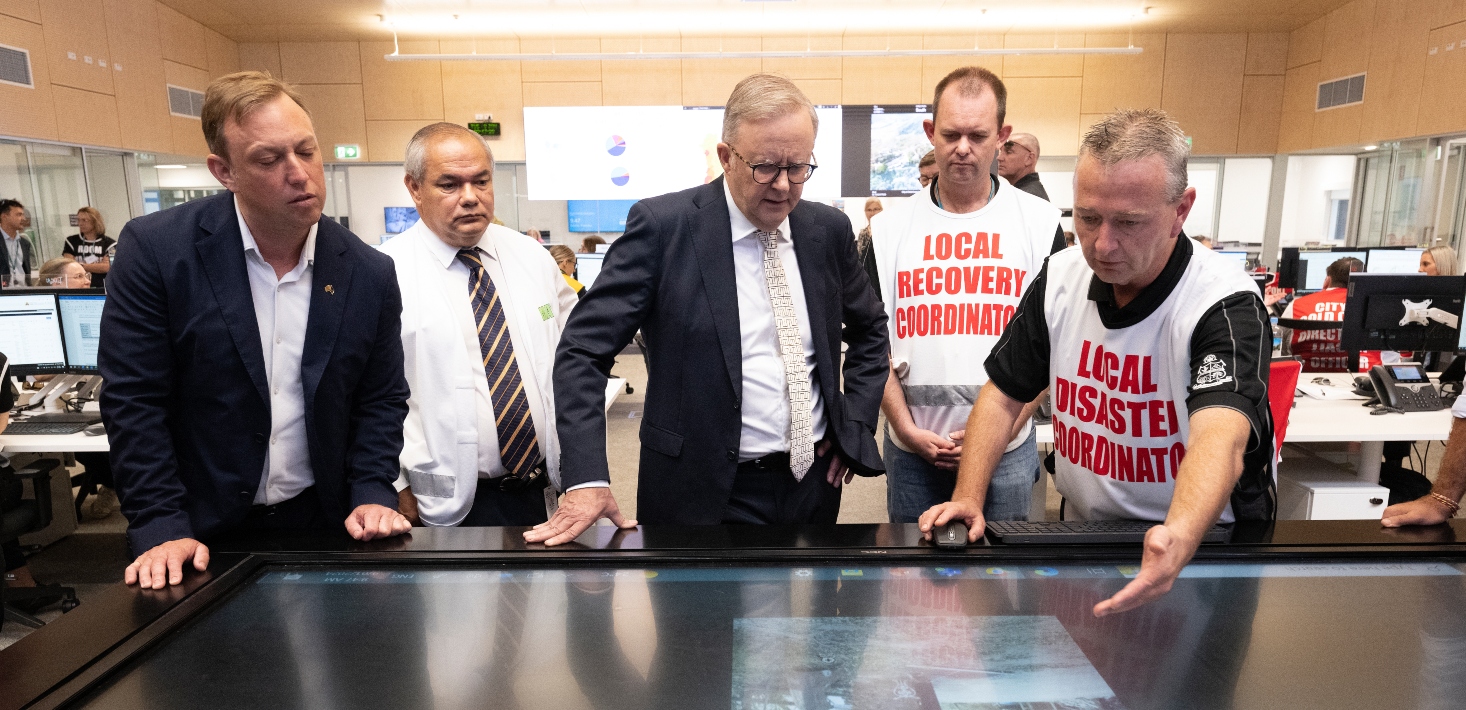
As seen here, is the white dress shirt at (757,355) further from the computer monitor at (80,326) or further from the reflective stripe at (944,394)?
the computer monitor at (80,326)

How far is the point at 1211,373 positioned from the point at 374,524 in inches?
48.8

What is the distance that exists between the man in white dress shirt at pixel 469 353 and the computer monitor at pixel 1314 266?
21.2 feet

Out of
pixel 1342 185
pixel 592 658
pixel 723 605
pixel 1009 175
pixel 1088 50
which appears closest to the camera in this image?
pixel 592 658

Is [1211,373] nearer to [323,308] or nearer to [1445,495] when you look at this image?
[1445,495]

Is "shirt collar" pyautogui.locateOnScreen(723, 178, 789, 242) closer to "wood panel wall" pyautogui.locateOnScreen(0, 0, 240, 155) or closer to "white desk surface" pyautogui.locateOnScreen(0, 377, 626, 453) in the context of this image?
"white desk surface" pyautogui.locateOnScreen(0, 377, 626, 453)

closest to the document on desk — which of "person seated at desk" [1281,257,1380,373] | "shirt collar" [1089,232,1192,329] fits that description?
"person seated at desk" [1281,257,1380,373]

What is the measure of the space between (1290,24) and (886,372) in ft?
35.6

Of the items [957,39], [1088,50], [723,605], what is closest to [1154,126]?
[723,605]

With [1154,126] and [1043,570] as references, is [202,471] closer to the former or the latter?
[1043,570]

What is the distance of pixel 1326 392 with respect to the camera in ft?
11.7

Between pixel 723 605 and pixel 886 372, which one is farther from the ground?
pixel 886 372

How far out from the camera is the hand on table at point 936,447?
6.43ft

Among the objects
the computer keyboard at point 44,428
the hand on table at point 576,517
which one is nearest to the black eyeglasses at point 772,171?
the hand on table at point 576,517

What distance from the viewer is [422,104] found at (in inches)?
409
